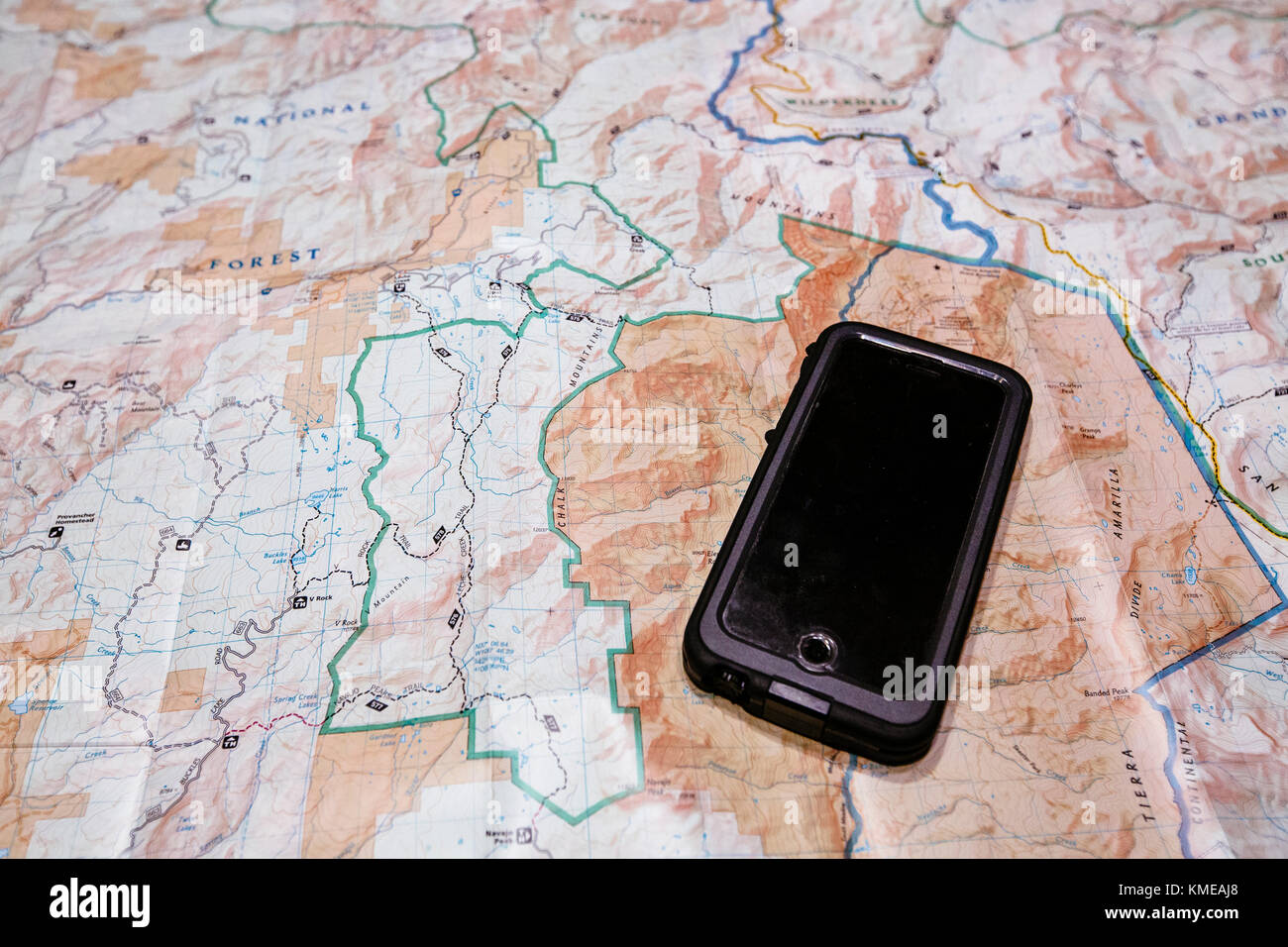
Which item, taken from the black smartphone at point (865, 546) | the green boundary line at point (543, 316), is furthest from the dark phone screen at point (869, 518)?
the green boundary line at point (543, 316)

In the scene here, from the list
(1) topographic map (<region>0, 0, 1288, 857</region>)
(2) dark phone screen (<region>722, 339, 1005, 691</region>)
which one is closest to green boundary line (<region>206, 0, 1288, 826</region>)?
(1) topographic map (<region>0, 0, 1288, 857</region>)

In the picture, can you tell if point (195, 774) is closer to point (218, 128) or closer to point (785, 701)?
point (785, 701)

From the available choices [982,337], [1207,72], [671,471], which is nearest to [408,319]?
[671,471]

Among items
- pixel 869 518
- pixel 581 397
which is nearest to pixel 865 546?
pixel 869 518

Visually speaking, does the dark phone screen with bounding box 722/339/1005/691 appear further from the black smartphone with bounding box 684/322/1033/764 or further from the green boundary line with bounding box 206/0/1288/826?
the green boundary line with bounding box 206/0/1288/826

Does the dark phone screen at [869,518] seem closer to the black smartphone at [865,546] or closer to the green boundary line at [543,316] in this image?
the black smartphone at [865,546]

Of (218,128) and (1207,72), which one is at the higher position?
(1207,72)
